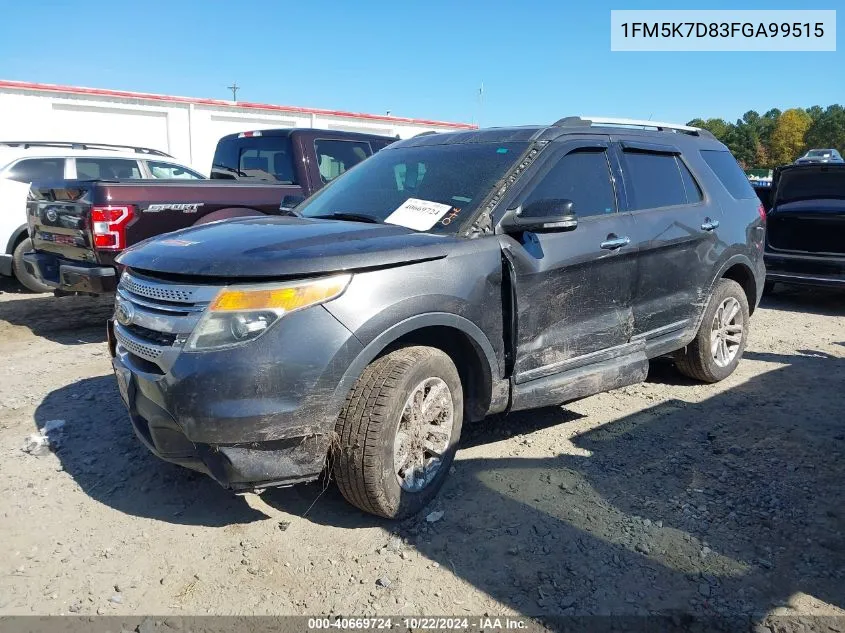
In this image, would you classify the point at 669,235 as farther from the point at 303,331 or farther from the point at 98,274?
the point at 98,274

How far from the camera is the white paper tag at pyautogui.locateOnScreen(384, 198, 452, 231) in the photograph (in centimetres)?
348

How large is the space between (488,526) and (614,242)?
186 centimetres

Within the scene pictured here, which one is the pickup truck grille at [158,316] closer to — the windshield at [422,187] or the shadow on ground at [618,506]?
the shadow on ground at [618,506]

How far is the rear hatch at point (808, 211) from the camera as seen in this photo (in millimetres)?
8195

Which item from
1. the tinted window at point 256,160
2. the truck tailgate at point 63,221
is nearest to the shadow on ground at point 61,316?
the truck tailgate at point 63,221

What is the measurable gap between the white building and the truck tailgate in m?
11.8

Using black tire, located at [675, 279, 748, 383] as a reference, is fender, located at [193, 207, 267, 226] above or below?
above

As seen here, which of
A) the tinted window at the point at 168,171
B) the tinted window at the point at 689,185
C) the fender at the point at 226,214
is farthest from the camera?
the tinted window at the point at 168,171

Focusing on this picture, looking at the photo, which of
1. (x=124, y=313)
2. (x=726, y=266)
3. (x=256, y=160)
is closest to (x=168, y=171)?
(x=256, y=160)

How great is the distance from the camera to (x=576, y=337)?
3824mm

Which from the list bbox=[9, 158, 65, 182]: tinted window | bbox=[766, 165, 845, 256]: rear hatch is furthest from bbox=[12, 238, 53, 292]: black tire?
bbox=[766, 165, 845, 256]: rear hatch

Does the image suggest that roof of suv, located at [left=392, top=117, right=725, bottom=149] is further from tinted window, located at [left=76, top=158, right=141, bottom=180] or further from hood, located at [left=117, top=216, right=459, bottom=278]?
tinted window, located at [left=76, top=158, right=141, bottom=180]

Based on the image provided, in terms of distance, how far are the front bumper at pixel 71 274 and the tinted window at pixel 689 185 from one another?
4554mm

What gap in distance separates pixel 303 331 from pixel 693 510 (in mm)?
2118
